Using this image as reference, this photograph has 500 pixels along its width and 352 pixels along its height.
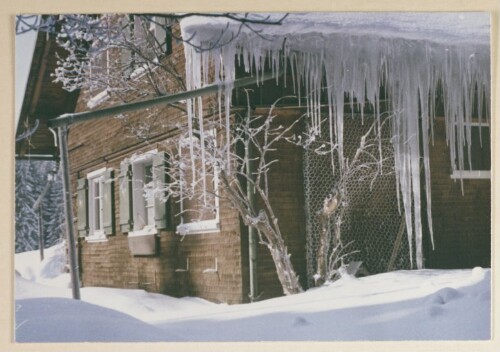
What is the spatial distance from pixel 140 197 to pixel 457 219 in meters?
2.26

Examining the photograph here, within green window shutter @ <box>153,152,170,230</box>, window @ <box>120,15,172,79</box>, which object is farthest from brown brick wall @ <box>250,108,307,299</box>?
window @ <box>120,15,172,79</box>

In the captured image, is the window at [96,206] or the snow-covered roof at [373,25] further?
the window at [96,206]

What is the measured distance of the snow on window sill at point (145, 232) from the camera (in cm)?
528

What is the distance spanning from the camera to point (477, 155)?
5.19 m

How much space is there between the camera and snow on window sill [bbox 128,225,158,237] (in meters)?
5.28

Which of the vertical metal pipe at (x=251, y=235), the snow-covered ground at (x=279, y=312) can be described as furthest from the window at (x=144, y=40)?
the snow-covered ground at (x=279, y=312)

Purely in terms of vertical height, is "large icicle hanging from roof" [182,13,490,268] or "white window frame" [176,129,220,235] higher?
"large icicle hanging from roof" [182,13,490,268]

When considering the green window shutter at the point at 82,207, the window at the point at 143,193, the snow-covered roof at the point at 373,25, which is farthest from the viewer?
the green window shutter at the point at 82,207

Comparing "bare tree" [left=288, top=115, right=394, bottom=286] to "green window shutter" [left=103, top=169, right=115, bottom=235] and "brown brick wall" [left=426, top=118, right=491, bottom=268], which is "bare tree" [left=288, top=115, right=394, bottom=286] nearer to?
"brown brick wall" [left=426, top=118, right=491, bottom=268]

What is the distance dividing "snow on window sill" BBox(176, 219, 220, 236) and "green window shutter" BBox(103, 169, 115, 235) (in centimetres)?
54

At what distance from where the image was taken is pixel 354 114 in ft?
17.1

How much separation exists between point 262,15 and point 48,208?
199 cm

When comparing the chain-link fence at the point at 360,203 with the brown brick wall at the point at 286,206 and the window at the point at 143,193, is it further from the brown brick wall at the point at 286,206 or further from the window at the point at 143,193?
the window at the point at 143,193

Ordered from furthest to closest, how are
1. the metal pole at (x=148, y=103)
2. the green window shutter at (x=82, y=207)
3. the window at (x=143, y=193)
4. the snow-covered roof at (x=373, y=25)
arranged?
the green window shutter at (x=82, y=207), the window at (x=143, y=193), the metal pole at (x=148, y=103), the snow-covered roof at (x=373, y=25)
